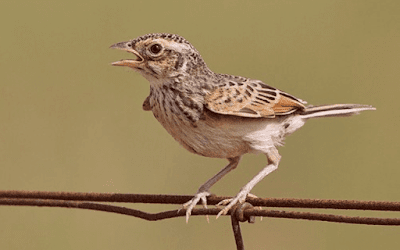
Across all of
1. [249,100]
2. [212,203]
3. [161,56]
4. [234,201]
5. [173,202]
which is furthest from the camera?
[249,100]

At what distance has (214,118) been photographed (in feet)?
12.6

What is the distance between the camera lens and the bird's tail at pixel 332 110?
4.15 meters

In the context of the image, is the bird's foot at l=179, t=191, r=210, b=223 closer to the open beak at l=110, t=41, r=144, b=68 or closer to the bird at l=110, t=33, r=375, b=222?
the bird at l=110, t=33, r=375, b=222

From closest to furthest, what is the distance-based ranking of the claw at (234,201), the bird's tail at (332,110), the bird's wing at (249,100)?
the claw at (234,201) < the bird's wing at (249,100) < the bird's tail at (332,110)

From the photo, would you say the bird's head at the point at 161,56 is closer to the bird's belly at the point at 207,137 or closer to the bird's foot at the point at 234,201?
the bird's belly at the point at 207,137

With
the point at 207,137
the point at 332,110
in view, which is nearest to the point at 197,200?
the point at 207,137

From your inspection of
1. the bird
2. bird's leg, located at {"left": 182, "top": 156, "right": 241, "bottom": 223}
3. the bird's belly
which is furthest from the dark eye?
bird's leg, located at {"left": 182, "top": 156, "right": 241, "bottom": 223}

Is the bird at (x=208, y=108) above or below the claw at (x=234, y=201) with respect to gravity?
above

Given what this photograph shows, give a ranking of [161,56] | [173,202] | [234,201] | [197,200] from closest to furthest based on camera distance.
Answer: [173,202]
[234,201]
[197,200]
[161,56]

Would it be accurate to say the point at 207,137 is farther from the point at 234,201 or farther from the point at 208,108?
the point at 234,201

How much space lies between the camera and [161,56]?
13.0 feet

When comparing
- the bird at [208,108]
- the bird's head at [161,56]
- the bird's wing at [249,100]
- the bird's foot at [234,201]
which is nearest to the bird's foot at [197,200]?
the bird at [208,108]

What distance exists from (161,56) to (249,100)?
0.68 meters

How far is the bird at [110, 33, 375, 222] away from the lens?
149 inches
